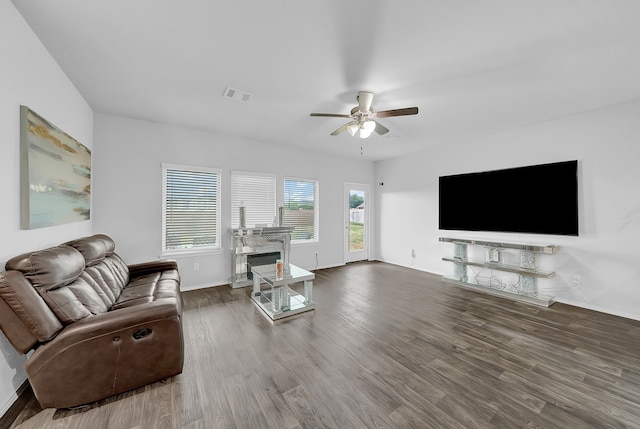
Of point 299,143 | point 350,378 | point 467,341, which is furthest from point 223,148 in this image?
point 467,341

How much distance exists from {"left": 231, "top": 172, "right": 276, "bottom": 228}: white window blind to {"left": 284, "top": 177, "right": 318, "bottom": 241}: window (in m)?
0.36

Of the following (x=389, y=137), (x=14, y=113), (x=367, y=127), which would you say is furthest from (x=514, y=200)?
(x=14, y=113)

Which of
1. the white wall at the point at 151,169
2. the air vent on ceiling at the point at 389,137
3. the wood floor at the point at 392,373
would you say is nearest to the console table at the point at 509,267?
the wood floor at the point at 392,373

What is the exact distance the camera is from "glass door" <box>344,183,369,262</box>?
20.4ft

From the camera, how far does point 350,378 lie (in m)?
1.96

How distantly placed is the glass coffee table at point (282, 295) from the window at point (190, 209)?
1.39 metres

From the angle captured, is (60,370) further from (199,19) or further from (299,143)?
(299,143)

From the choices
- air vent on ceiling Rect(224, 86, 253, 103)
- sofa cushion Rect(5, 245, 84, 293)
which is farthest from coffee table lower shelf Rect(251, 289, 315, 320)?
air vent on ceiling Rect(224, 86, 253, 103)

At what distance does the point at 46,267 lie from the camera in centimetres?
163

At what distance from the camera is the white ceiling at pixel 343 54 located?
1.70 meters

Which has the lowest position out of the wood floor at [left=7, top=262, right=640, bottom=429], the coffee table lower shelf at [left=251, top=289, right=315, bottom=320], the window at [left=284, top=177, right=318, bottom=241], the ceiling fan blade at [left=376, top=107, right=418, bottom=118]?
the wood floor at [left=7, top=262, right=640, bottom=429]

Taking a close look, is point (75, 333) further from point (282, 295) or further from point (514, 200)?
point (514, 200)

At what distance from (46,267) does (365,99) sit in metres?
3.13

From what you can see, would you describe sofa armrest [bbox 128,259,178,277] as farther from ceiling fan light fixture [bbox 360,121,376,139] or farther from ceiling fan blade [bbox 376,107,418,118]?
ceiling fan blade [bbox 376,107,418,118]
